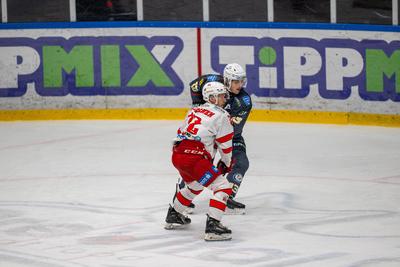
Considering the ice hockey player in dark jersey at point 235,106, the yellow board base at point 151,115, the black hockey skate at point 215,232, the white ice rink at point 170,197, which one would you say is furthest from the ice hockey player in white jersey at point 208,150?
the yellow board base at point 151,115

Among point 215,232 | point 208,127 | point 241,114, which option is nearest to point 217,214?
point 215,232

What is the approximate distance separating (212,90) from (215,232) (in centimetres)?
112

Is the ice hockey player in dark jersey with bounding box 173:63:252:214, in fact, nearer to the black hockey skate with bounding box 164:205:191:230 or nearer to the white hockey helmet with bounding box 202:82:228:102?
the black hockey skate with bounding box 164:205:191:230

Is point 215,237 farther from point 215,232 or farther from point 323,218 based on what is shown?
point 323,218

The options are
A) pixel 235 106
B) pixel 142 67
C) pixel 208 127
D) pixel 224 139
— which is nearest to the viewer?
pixel 208 127

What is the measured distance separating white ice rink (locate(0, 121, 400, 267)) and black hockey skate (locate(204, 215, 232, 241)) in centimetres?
6

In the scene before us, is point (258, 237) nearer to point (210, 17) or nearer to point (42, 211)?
point (42, 211)

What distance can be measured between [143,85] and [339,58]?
2.84 m

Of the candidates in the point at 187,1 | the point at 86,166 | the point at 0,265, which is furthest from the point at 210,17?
the point at 0,265

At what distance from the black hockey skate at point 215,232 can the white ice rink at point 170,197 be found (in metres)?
0.06

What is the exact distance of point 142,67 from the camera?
14.6 meters

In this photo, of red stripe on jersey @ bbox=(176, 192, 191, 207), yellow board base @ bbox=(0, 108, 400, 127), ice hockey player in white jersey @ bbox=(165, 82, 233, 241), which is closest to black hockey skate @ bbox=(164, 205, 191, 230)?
red stripe on jersey @ bbox=(176, 192, 191, 207)

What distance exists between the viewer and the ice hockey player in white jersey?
25.9 feet

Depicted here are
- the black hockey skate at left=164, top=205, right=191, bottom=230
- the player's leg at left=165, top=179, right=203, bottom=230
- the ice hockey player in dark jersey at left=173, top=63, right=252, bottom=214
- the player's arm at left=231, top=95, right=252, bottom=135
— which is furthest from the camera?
the player's arm at left=231, top=95, right=252, bottom=135
